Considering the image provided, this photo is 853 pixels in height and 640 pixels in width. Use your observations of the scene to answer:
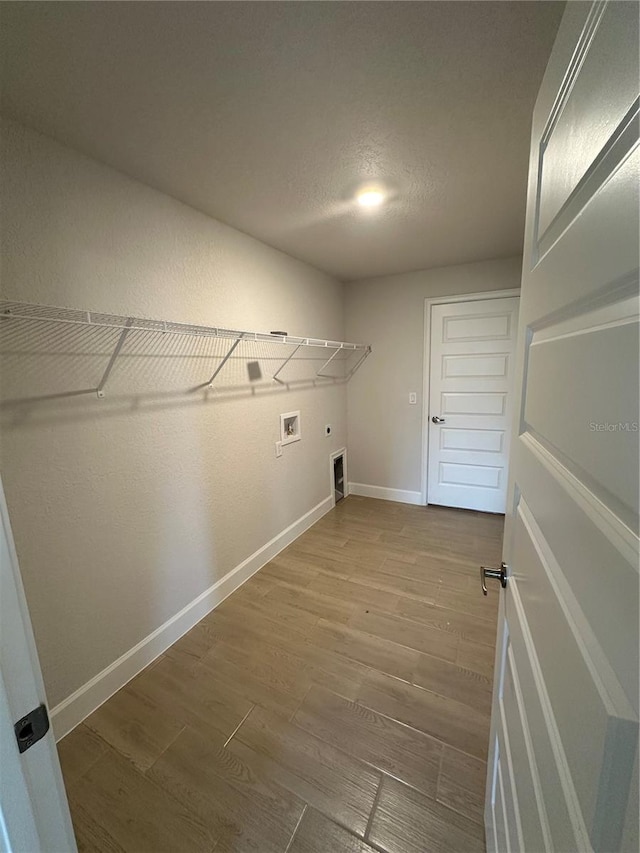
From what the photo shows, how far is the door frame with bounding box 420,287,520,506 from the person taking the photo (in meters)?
2.94

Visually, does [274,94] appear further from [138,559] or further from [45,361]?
[138,559]

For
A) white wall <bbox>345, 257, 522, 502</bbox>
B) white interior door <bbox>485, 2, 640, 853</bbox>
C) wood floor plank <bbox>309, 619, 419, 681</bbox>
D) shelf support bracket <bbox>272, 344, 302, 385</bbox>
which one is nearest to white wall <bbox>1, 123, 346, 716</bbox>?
shelf support bracket <bbox>272, 344, 302, 385</bbox>

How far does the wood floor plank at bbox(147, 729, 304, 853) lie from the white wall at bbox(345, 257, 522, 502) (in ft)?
8.97

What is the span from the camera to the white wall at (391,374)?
10.5ft

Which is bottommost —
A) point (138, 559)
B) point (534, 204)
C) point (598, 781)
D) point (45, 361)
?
point (138, 559)

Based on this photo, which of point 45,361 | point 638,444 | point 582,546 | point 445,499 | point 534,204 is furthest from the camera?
point 445,499

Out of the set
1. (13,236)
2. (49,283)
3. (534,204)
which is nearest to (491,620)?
(534,204)

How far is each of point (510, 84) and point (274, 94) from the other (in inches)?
30.9

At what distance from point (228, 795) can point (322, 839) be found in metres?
0.35

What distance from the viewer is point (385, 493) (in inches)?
147

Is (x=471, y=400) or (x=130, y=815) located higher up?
(x=471, y=400)

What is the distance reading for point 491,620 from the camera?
6.30ft

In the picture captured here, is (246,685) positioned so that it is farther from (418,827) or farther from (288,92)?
(288,92)

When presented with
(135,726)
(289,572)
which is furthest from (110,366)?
(289,572)
